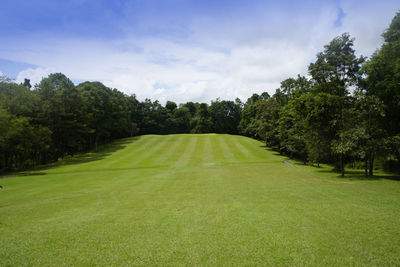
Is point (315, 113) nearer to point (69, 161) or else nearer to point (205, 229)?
point (205, 229)

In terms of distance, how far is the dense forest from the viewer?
2147 centimetres

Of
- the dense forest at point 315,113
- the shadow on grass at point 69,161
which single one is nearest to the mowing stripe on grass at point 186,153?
the shadow on grass at point 69,161

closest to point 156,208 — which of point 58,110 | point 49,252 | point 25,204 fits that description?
point 49,252

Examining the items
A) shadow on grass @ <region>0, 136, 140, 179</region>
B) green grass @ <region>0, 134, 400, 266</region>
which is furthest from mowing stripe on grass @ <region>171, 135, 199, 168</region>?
green grass @ <region>0, 134, 400, 266</region>

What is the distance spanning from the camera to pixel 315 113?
24.5 metres

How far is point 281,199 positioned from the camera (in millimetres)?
11992

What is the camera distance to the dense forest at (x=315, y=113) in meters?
21.5

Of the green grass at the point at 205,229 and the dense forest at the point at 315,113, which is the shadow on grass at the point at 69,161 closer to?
the dense forest at the point at 315,113

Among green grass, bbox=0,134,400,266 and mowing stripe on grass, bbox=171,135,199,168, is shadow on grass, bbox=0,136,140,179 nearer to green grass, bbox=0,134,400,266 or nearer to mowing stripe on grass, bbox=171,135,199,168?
mowing stripe on grass, bbox=171,135,199,168

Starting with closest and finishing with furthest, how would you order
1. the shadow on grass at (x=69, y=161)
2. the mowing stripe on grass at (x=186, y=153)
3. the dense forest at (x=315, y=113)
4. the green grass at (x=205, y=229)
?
the green grass at (x=205, y=229), the dense forest at (x=315, y=113), the shadow on grass at (x=69, y=161), the mowing stripe on grass at (x=186, y=153)

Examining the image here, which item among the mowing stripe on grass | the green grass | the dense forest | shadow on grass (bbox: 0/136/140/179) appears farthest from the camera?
the mowing stripe on grass

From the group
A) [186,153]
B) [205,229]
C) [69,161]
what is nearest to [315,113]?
[205,229]

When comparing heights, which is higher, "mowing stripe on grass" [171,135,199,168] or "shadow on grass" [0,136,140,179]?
"mowing stripe on grass" [171,135,199,168]

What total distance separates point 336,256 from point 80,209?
10.3m
